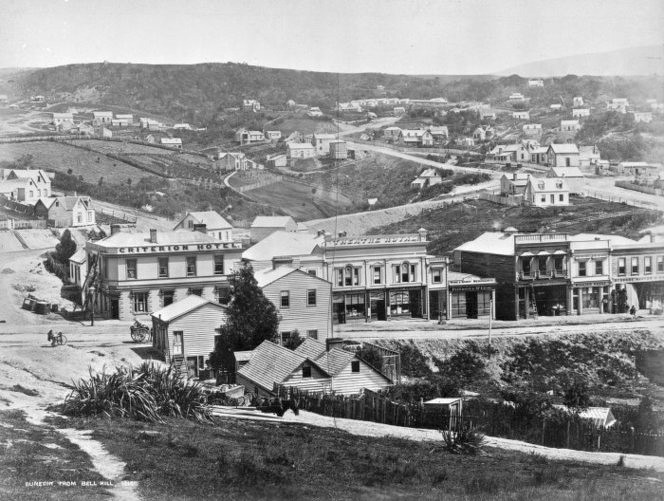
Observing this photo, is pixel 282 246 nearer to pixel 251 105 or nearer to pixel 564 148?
pixel 251 105

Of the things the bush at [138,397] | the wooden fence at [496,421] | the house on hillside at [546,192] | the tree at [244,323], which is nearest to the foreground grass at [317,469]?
the bush at [138,397]

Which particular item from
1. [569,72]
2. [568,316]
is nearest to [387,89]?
[569,72]

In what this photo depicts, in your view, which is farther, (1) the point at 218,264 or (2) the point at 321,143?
(2) the point at 321,143

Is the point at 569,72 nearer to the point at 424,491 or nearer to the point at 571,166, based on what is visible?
the point at 571,166

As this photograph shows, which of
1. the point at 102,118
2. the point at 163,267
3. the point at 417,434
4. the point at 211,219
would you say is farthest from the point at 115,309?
the point at 102,118

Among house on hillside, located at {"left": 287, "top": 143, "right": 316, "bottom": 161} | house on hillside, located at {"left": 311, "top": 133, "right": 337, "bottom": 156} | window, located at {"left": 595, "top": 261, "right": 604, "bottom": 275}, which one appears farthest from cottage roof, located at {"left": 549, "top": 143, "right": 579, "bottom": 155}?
house on hillside, located at {"left": 287, "top": 143, "right": 316, "bottom": 161}

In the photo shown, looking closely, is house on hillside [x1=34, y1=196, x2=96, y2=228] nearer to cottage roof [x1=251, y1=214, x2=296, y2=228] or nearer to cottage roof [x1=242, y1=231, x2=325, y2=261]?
cottage roof [x1=251, y1=214, x2=296, y2=228]
